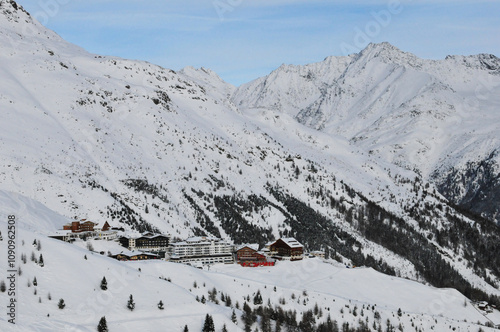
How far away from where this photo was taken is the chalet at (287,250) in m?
99.8

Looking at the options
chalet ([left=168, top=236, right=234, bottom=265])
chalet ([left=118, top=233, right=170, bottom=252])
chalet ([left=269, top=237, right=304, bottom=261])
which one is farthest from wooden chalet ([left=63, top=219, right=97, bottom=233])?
chalet ([left=269, top=237, right=304, bottom=261])

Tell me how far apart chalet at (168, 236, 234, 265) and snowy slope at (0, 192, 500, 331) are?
7125mm

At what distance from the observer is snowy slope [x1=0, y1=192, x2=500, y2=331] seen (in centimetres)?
3158

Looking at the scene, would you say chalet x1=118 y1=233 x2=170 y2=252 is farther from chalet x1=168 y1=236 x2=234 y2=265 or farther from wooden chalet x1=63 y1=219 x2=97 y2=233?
wooden chalet x1=63 y1=219 x2=97 y2=233

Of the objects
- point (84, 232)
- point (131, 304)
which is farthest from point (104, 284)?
point (84, 232)

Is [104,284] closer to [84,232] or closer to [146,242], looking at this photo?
[84,232]

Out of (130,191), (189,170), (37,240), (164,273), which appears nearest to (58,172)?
(130,191)

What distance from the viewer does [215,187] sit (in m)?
175

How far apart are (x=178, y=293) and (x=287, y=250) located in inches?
2432

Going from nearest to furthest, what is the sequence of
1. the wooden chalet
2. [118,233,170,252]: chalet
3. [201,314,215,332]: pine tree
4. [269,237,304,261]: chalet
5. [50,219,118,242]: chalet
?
[201,314,215,332]: pine tree
[50,219,118,242]: chalet
the wooden chalet
[118,233,170,252]: chalet
[269,237,304,261]: chalet

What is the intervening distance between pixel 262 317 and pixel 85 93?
164047 millimetres

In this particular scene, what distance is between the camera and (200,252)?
94.3 m

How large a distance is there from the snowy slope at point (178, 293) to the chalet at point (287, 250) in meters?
7.38

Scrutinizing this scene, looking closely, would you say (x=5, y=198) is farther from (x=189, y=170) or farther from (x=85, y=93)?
(x=85, y=93)
